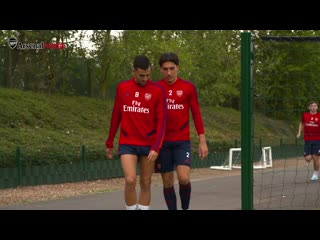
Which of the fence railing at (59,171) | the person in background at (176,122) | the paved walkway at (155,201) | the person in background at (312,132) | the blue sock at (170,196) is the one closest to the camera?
the person in background at (176,122)

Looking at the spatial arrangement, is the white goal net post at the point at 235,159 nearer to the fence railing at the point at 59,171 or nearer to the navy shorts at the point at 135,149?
the fence railing at the point at 59,171

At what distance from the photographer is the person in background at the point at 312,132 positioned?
16.1 meters

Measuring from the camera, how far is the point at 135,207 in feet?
26.1

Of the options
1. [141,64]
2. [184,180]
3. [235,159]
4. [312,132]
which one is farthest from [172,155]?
[235,159]

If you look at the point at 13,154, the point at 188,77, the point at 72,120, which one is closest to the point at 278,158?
the point at 188,77

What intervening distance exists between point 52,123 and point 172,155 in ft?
44.5

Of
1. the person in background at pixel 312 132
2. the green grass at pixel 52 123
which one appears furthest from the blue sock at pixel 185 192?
the person in background at pixel 312 132

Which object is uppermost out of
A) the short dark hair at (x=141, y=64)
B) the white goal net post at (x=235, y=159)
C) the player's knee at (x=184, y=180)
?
the short dark hair at (x=141, y=64)

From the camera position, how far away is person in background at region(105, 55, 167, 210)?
776cm

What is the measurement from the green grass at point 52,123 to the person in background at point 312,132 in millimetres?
1307

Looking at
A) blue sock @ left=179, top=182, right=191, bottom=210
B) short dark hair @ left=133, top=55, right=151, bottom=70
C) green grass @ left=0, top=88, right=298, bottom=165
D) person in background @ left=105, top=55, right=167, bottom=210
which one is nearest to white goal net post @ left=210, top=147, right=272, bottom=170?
green grass @ left=0, top=88, right=298, bottom=165

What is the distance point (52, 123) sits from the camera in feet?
70.0

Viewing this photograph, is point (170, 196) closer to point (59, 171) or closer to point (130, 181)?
point (130, 181)

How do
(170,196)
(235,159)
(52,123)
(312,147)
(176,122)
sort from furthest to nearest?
(235,159) < (52,123) < (312,147) < (170,196) < (176,122)
